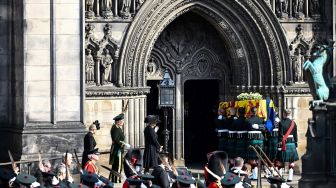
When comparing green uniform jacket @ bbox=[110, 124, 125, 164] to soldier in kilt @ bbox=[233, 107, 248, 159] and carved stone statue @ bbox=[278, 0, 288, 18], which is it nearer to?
soldier in kilt @ bbox=[233, 107, 248, 159]

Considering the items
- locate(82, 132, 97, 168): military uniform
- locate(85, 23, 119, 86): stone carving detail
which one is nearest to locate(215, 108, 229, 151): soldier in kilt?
locate(85, 23, 119, 86): stone carving detail

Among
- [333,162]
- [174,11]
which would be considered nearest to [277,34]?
[174,11]

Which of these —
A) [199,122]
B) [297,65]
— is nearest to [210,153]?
[297,65]

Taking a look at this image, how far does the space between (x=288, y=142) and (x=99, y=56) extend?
5550 millimetres

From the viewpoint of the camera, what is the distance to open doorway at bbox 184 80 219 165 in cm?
4206

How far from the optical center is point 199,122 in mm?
42312

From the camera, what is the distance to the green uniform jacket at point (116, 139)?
1373 inches

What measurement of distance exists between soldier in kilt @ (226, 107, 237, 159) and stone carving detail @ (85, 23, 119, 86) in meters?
3.39

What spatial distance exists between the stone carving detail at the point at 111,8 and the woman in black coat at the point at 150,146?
400 cm

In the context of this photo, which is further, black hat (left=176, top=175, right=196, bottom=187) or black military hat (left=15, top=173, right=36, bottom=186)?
black hat (left=176, top=175, right=196, bottom=187)

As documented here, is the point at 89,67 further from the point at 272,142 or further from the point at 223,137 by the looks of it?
the point at 272,142

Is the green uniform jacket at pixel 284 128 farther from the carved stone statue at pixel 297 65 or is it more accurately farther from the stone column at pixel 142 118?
the stone column at pixel 142 118

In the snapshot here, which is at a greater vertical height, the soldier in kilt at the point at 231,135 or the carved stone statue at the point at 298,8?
the carved stone statue at the point at 298,8

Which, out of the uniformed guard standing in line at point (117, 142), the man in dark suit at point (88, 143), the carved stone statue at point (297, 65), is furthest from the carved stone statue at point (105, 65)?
the carved stone statue at point (297, 65)
